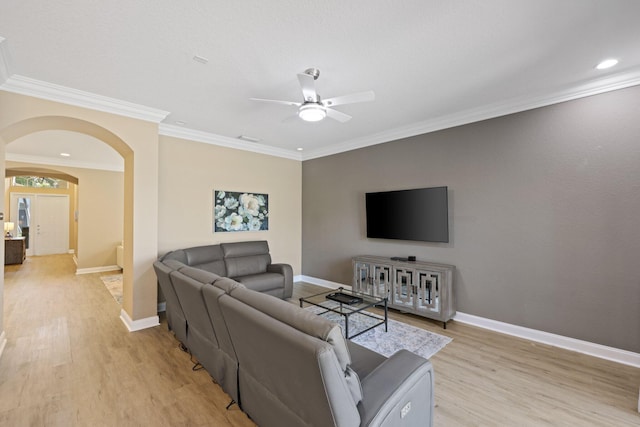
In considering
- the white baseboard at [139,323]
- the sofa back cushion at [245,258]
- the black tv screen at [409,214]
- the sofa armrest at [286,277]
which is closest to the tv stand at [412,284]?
the black tv screen at [409,214]

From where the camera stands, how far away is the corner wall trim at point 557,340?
8.94 feet

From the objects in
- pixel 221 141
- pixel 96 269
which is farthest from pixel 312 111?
pixel 96 269

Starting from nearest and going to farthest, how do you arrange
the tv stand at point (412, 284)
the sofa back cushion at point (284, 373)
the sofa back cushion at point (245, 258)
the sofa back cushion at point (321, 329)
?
the sofa back cushion at point (284, 373)
the sofa back cushion at point (321, 329)
the tv stand at point (412, 284)
the sofa back cushion at point (245, 258)

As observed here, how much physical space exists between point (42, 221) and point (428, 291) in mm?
13018

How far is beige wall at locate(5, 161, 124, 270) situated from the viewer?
7.10 meters

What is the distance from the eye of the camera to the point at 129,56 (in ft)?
8.00

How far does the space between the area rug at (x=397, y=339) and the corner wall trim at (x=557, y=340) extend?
0.64m

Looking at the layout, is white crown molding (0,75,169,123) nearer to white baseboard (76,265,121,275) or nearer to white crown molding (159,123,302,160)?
white crown molding (159,123,302,160)

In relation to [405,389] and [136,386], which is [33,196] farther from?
[405,389]

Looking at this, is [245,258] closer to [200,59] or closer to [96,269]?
[200,59]

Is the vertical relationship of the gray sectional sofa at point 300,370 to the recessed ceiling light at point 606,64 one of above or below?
below

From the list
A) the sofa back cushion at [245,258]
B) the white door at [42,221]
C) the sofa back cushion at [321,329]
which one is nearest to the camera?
the sofa back cushion at [321,329]

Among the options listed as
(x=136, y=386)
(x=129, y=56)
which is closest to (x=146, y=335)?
(x=136, y=386)

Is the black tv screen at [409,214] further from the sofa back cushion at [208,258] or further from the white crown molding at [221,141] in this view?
the sofa back cushion at [208,258]
